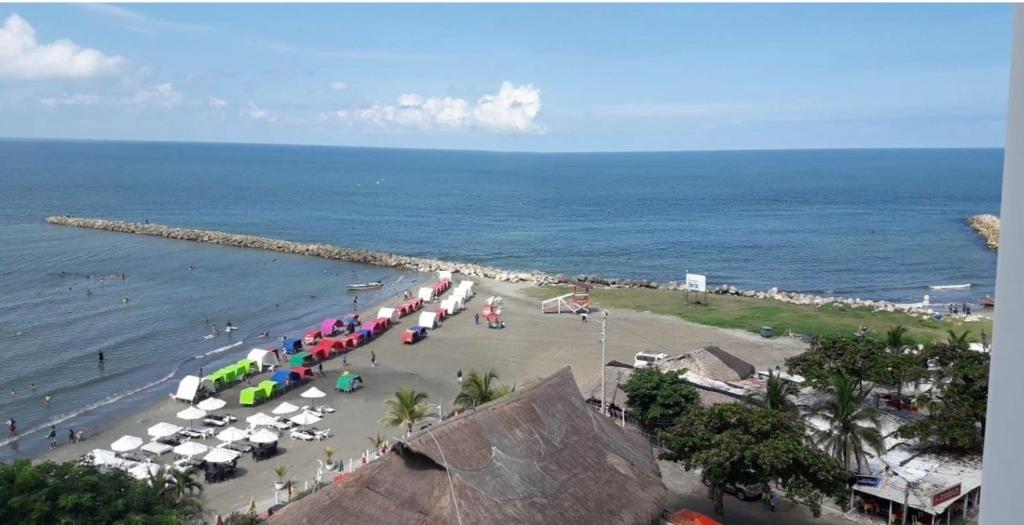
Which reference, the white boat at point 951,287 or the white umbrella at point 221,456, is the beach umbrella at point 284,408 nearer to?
the white umbrella at point 221,456

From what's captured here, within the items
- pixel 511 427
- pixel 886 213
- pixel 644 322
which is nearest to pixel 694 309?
pixel 644 322

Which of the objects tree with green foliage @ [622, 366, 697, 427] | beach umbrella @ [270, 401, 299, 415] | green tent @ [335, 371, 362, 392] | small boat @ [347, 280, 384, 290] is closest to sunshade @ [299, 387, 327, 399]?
beach umbrella @ [270, 401, 299, 415]

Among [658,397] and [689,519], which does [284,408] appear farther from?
[689,519]

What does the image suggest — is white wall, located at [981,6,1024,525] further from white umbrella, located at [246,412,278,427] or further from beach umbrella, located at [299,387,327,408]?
beach umbrella, located at [299,387,327,408]

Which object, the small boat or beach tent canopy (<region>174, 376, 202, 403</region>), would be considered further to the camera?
the small boat

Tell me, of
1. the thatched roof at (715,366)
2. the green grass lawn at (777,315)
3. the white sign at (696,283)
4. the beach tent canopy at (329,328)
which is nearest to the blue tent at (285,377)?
the beach tent canopy at (329,328)

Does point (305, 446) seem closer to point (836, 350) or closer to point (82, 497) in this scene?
point (82, 497)
